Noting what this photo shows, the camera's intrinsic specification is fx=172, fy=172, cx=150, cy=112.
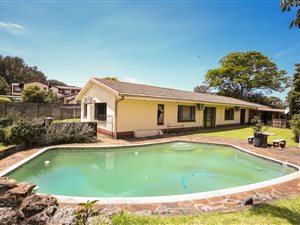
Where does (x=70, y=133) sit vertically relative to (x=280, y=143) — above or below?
above

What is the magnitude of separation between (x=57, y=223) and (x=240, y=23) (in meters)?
15.4

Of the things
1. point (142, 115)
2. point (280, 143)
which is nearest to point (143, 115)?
point (142, 115)

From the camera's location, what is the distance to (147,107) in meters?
13.2

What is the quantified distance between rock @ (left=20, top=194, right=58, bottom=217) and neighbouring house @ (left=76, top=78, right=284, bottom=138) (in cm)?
822

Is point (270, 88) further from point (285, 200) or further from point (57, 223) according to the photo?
point (57, 223)

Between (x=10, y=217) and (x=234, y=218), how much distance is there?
3624mm

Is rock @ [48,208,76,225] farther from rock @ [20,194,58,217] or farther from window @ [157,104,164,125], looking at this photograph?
window @ [157,104,164,125]

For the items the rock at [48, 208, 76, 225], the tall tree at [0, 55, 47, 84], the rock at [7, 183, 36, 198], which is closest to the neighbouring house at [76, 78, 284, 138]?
the rock at [7, 183, 36, 198]

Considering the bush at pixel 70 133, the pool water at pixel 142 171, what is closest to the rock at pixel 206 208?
the pool water at pixel 142 171

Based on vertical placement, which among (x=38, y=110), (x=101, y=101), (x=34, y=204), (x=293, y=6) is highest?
(x=293, y=6)

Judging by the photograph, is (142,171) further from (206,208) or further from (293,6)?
(293,6)

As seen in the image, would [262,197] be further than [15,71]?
No

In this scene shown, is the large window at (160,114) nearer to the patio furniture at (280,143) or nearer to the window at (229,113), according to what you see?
the patio furniture at (280,143)

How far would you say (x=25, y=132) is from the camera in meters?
8.50
